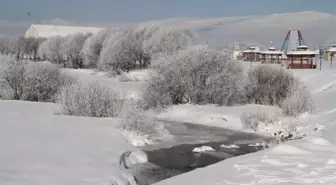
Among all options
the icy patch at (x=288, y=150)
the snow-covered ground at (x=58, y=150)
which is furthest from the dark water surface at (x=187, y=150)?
the icy patch at (x=288, y=150)

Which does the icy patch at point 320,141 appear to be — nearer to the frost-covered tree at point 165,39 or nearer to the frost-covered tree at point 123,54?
the frost-covered tree at point 165,39

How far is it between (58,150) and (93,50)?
71498 mm

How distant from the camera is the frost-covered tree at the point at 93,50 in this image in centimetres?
8831

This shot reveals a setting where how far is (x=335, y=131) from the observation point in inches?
968

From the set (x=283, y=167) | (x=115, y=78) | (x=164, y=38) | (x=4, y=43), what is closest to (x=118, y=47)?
(x=164, y=38)

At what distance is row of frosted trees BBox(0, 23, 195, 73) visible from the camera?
249 ft

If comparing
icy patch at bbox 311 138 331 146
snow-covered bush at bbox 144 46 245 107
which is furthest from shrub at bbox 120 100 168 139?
snow-covered bush at bbox 144 46 245 107

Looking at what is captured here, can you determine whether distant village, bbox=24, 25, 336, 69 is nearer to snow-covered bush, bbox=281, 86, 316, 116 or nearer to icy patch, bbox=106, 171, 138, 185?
snow-covered bush, bbox=281, 86, 316, 116

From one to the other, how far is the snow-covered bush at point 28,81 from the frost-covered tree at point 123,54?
102 ft

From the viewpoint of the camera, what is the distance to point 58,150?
18.2 meters

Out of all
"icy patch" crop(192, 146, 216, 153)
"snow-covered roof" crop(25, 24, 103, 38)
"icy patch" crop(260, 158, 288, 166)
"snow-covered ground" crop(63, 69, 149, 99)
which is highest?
"snow-covered roof" crop(25, 24, 103, 38)

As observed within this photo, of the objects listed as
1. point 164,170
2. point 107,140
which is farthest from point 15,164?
point 107,140

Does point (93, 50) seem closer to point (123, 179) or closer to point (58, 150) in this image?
point (58, 150)

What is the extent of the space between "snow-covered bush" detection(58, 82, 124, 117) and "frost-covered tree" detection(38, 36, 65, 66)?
6864 centimetres
